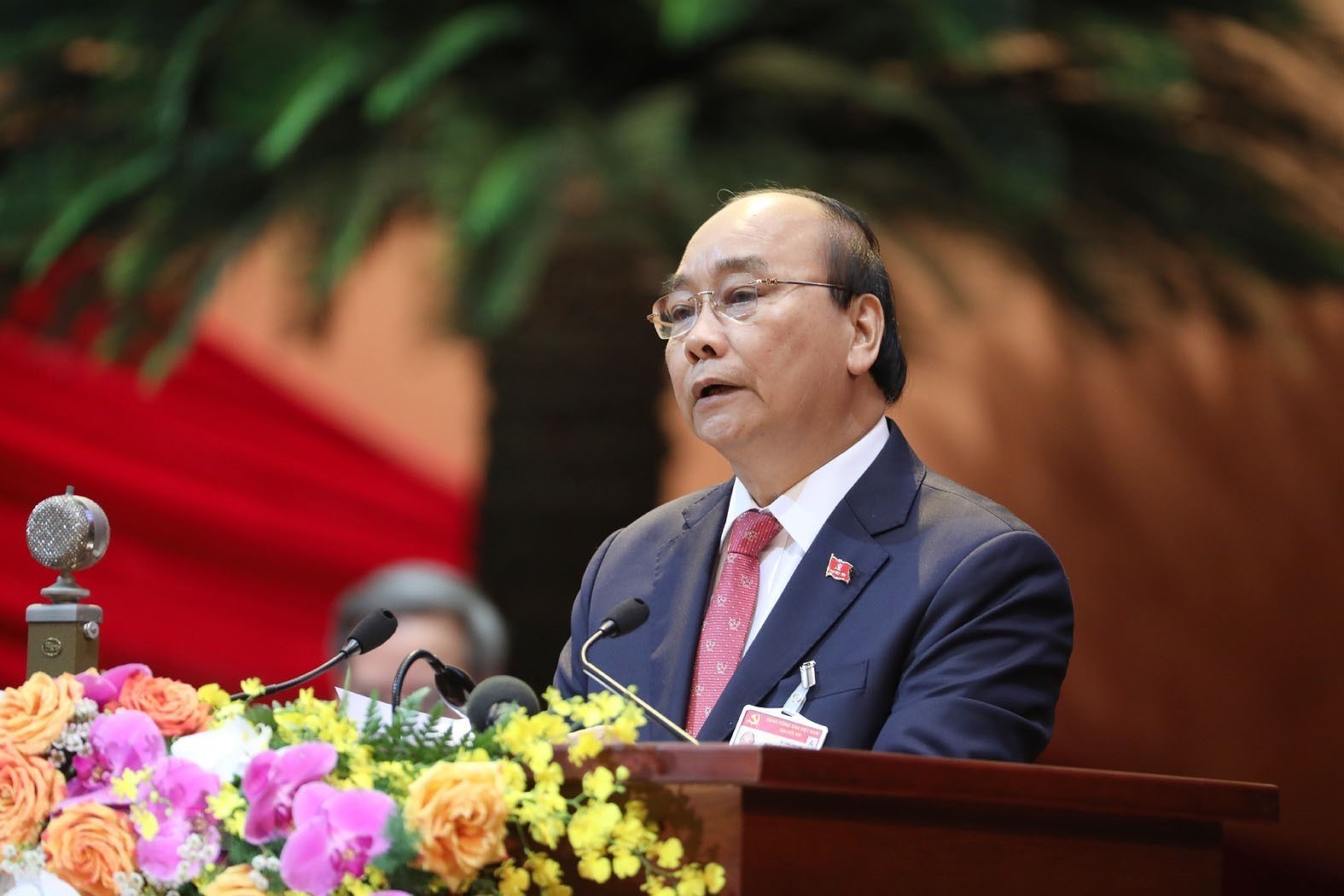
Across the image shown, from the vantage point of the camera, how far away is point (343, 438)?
6.30m

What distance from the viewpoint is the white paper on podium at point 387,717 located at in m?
1.55

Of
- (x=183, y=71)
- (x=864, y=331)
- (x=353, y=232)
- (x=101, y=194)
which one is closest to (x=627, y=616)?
(x=864, y=331)

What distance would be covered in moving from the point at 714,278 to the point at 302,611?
14.0 ft

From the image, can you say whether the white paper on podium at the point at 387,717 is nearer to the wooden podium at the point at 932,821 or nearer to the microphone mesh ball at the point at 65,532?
the wooden podium at the point at 932,821

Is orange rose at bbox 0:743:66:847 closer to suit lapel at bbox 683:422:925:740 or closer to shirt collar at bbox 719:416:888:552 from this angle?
suit lapel at bbox 683:422:925:740

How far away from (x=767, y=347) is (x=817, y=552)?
277 millimetres

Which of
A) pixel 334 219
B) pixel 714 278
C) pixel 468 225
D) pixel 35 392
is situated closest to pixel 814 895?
pixel 714 278

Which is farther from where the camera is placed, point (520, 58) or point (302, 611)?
point (302, 611)

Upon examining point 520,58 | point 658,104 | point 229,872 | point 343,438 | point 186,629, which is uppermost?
point 520,58

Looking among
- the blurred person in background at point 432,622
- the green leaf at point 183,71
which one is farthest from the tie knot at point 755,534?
the green leaf at point 183,71

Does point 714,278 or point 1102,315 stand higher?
point 1102,315

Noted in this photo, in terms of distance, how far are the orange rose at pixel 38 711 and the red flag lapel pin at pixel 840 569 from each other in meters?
0.84

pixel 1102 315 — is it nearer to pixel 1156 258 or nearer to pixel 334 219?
pixel 1156 258

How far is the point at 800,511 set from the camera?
7.28 ft
